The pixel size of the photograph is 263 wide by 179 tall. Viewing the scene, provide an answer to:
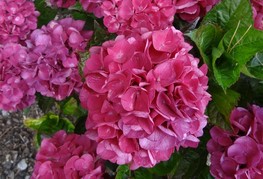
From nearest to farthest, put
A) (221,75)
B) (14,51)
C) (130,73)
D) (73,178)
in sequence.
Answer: (130,73) < (221,75) < (73,178) < (14,51)

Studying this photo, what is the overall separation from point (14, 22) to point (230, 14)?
0.52 metres

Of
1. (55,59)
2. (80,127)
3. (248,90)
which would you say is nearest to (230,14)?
(248,90)

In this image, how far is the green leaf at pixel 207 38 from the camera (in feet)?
2.52

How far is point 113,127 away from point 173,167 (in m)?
0.30

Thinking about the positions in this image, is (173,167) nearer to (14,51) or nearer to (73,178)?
(73,178)

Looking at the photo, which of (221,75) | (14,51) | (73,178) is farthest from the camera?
(14,51)

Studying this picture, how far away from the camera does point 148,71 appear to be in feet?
2.23

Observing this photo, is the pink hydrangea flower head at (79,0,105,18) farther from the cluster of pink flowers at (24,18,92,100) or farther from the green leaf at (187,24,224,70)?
the green leaf at (187,24,224,70)

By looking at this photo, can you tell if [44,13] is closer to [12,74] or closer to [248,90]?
[12,74]

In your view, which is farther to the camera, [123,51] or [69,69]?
[69,69]

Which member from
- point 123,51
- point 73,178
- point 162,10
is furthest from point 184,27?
point 73,178

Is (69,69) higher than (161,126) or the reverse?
the reverse

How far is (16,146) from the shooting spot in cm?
194

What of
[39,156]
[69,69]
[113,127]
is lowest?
[39,156]
